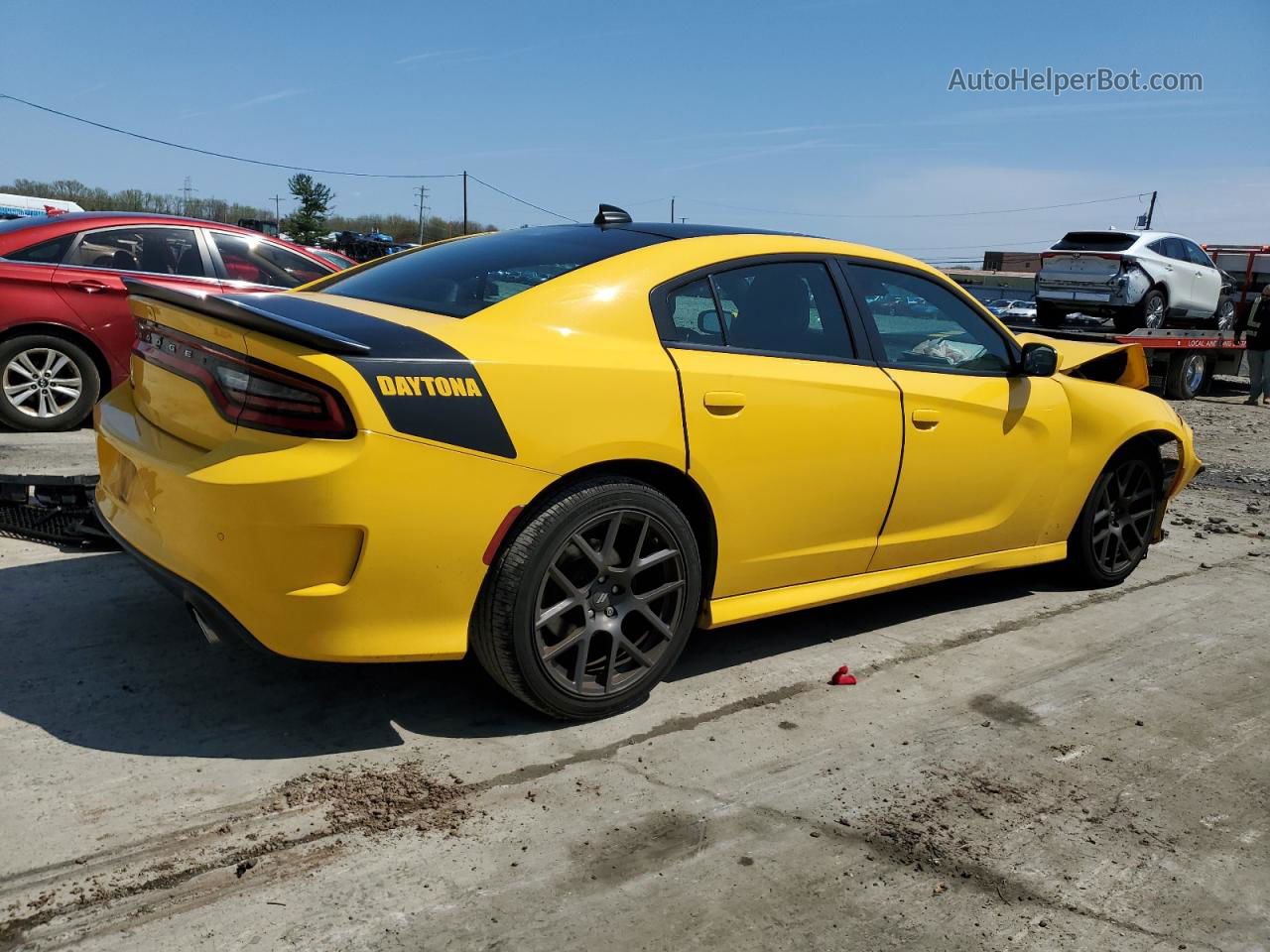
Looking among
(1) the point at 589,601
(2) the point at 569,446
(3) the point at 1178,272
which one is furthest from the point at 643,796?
(3) the point at 1178,272

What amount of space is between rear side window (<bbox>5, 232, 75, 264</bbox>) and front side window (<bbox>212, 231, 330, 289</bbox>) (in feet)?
3.28

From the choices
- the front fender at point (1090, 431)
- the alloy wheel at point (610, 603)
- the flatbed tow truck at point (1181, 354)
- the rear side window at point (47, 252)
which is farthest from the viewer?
the flatbed tow truck at point (1181, 354)

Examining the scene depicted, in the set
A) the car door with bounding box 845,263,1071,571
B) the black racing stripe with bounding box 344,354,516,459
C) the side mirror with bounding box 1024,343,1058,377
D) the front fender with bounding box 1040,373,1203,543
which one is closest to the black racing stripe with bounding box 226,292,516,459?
the black racing stripe with bounding box 344,354,516,459

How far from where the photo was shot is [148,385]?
3447 mm

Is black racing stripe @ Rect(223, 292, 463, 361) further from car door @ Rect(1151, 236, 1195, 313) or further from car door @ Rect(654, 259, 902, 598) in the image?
car door @ Rect(1151, 236, 1195, 313)

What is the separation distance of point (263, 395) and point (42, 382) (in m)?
5.55

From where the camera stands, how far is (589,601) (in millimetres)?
3338

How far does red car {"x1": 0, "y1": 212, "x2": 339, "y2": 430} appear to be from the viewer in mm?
7352

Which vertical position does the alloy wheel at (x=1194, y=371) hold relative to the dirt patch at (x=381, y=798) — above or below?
above

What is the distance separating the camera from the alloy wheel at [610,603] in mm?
3256

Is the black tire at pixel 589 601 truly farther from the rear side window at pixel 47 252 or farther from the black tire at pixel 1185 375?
the black tire at pixel 1185 375

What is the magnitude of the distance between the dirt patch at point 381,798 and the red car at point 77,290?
511 cm

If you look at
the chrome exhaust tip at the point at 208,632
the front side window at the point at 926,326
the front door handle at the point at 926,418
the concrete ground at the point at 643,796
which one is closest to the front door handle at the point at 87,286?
the concrete ground at the point at 643,796

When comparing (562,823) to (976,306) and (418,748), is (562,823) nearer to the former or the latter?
(418,748)
